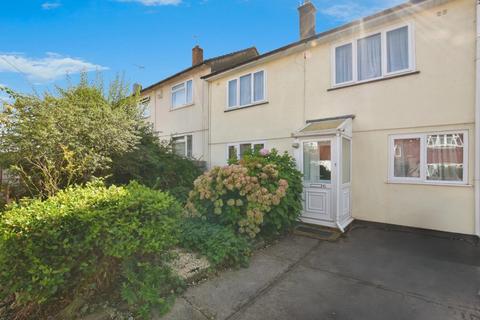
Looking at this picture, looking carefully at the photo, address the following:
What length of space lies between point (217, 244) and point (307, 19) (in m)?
9.21

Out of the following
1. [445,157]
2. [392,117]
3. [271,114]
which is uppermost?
[271,114]

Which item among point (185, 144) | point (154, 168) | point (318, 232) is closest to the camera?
point (318, 232)

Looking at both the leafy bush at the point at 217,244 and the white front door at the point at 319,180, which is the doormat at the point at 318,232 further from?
the leafy bush at the point at 217,244

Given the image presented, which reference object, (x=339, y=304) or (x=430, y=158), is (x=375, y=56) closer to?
(x=430, y=158)

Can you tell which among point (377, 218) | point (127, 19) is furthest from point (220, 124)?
point (377, 218)

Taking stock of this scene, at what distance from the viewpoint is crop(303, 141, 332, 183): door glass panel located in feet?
22.4

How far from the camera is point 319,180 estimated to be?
697cm

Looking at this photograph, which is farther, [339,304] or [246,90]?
[246,90]

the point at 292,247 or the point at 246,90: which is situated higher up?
the point at 246,90

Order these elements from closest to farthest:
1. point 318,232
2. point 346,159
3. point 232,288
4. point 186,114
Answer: point 232,288 < point 318,232 < point 346,159 < point 186,114

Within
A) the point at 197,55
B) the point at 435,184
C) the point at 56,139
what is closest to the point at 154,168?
the point at 56,139

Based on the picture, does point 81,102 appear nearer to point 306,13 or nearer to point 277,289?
point 277,289

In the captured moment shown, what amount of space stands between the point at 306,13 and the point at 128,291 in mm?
10686

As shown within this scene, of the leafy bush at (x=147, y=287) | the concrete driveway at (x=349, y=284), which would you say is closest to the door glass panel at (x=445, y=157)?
the concrete driveway at (x=349, y=284)
